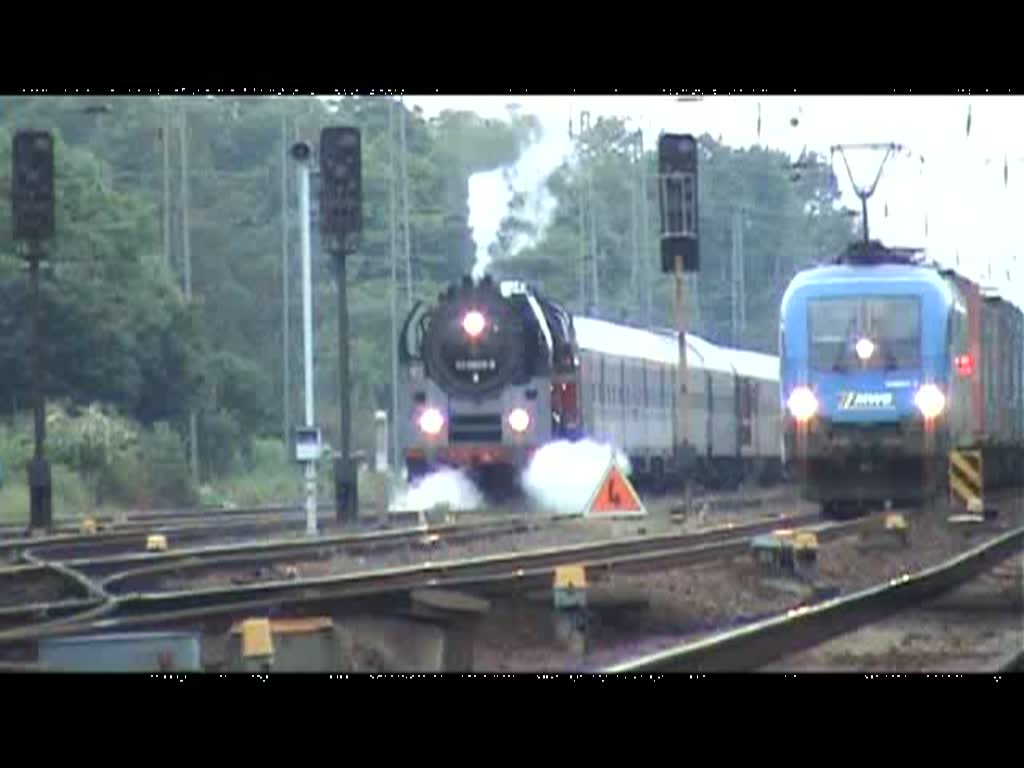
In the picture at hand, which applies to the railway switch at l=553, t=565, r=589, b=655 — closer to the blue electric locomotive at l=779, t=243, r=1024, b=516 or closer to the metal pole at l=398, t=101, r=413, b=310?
the blue electric locomotive at l=779, t=243, r=1024, b=516

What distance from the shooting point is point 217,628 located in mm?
10375

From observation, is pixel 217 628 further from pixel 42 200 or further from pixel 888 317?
pixel 888 317

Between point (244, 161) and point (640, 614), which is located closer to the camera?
point (244, 161)

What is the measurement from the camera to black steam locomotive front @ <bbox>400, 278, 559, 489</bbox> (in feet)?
33.5

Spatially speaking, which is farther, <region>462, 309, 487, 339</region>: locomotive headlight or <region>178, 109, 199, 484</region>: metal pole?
<region>462, 309, 487, 339</region>: locomotive headlight

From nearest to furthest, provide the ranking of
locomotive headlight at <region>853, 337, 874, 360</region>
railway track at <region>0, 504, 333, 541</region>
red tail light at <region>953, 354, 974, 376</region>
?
1. railway track at <region>0, 504, 333, 541</region>
2. locomotive headlight at <region>853, 337, 874, 360</region>
3. red tail light at <region>953, 354, 974, 376</region>

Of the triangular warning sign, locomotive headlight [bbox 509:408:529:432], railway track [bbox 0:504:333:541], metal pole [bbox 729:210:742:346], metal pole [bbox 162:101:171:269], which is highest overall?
metal pole [bbox 162:101:171:269]

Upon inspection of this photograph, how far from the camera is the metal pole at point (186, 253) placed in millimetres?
9750

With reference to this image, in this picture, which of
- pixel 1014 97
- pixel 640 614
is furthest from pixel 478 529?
pixel 1014 97

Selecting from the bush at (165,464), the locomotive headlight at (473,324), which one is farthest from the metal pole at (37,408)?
the locomotive headlight at (473,324)

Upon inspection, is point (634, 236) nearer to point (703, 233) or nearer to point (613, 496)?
point (703, 233)

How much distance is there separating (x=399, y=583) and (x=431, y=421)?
0.91m

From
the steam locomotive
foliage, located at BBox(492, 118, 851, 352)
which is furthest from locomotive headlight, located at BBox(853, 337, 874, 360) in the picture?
foliage, located at BBox(492, 118, 851, 352)

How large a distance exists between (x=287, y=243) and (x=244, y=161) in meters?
0.36
